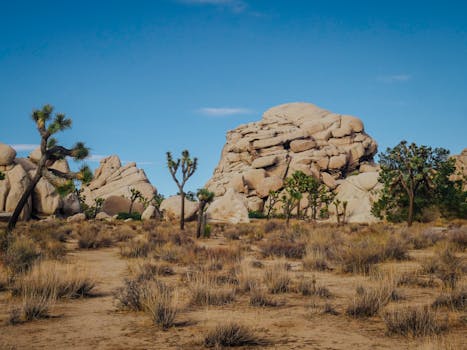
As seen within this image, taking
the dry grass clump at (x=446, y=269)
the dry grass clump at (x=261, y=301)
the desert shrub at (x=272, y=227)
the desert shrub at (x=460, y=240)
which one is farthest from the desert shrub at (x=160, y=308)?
the desert shrub at (x=272, y=227)

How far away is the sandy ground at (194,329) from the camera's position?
511 centimetres

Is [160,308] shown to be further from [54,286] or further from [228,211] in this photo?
[228,211]

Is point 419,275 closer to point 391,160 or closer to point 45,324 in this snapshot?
point 45,324

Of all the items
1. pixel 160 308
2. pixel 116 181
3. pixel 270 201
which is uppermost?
pixel 116 181

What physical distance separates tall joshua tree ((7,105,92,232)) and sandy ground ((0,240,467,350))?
1603 cm

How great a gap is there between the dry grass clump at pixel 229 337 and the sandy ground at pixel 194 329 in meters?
0.18

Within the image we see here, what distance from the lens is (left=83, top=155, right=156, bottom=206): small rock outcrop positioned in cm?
12262

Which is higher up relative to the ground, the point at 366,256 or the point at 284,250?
the point at 366,256

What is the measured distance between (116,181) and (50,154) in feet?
362

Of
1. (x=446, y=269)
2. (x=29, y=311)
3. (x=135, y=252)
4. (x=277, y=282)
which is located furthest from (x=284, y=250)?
(x=29, y=311)

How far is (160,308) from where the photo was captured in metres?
6.12

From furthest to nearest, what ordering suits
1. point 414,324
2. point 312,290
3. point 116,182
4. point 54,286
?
point 116,182 < point 312,290 < point 54,286 < point 414,324

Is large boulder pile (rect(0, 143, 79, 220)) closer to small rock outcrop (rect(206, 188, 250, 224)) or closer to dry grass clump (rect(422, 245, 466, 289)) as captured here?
small rock outcrop (rect(206, 188, 250, 224))

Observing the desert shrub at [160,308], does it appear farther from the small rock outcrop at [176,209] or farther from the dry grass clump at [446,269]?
the small rock outcrop at [176,209]
